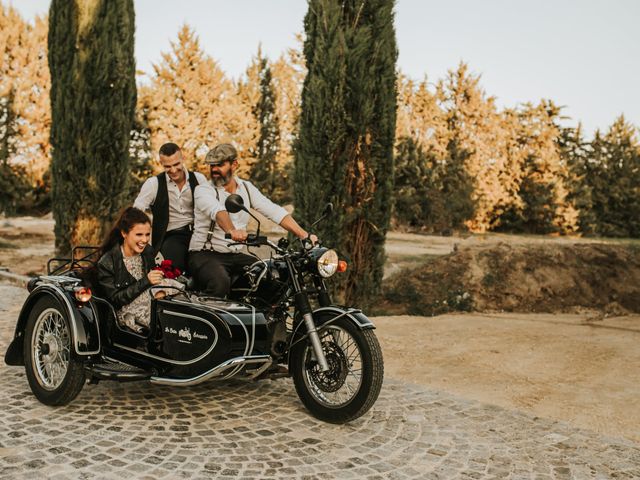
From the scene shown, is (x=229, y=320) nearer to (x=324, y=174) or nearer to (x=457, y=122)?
(x=324, y=174)

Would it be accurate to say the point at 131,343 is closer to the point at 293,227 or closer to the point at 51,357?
the point at 51,357

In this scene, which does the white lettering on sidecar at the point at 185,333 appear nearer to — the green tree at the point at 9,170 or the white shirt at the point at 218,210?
the white shirt at the point at 218,210

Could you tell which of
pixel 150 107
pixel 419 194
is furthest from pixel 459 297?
pixel 150 107

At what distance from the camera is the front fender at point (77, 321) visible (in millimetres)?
3842

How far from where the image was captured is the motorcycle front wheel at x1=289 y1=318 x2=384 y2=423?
12.0 ft

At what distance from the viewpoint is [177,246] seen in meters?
4.79

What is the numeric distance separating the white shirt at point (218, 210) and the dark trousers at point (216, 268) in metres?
0.08

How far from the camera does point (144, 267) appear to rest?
4234 mm

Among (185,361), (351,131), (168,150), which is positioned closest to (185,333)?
(185,361)

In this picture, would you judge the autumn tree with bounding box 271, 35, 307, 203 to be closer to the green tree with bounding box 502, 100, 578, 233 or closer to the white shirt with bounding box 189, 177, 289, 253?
the green tree with bounding box 502, 100, 578, 233

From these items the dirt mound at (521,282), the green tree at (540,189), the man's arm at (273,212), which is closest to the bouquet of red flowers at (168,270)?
the man's arm at (273,212)

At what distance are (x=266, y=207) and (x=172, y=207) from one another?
0.86m

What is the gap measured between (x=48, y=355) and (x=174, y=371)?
1.04 metres

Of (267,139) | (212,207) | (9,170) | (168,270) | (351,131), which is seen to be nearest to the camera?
(168,270)
